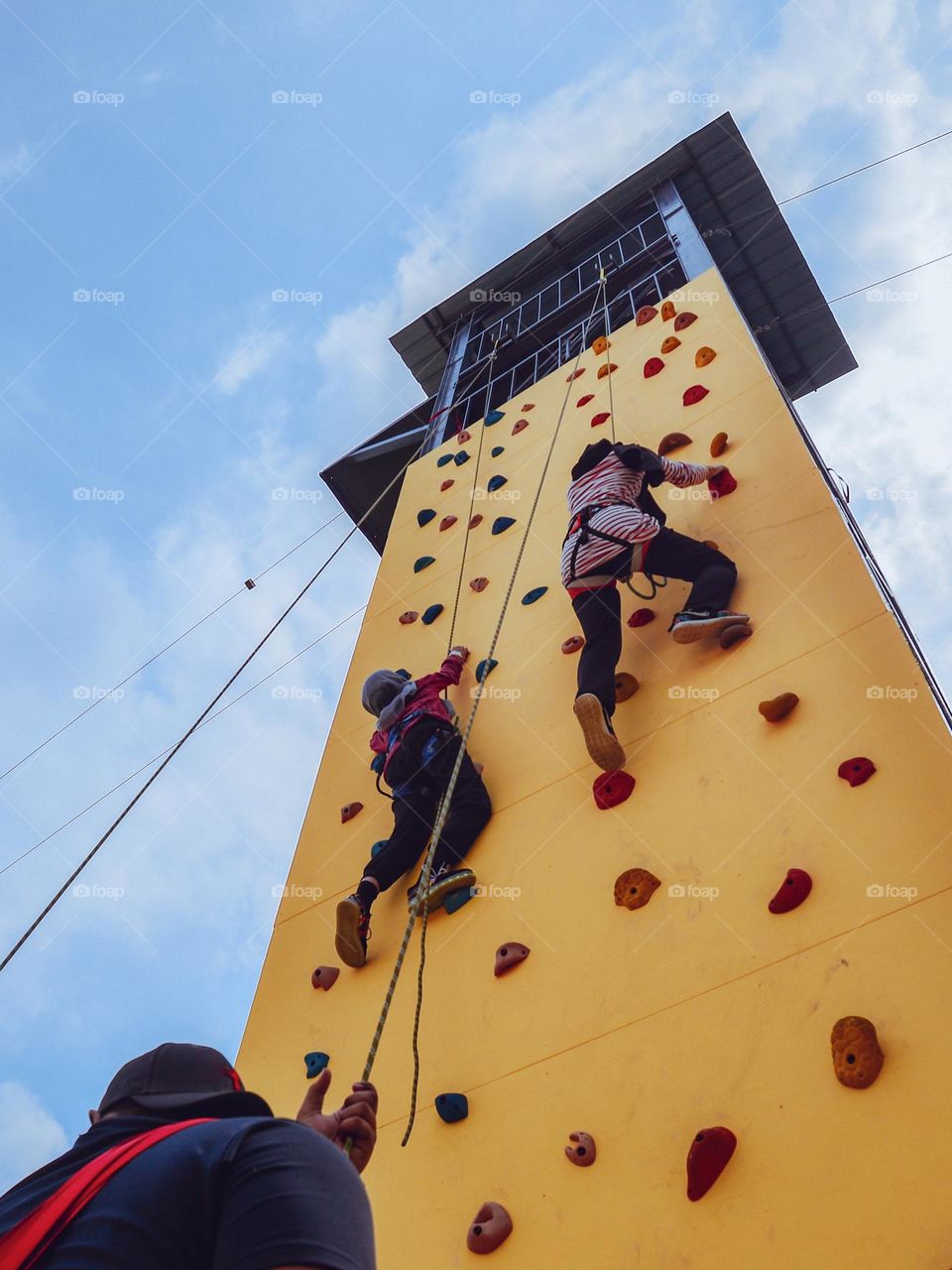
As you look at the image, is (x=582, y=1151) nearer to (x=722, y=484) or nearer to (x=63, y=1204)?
(x=63, y=1204)

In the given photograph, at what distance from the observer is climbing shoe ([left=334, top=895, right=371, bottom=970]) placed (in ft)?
9.25

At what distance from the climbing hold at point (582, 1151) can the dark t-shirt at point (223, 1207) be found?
1.11 m

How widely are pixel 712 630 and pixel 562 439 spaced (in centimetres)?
223

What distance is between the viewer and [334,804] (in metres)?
3.74

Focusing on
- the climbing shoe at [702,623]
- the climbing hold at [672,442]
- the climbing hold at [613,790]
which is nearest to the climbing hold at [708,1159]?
the climbing hold at [613,790]

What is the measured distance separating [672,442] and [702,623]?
1.41 metres

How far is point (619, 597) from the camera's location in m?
3.26

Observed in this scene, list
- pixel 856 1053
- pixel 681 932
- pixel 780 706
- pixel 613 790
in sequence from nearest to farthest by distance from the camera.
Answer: pixel 856 1053 → pixel 681 932 → pixel 780 706 → pixel 613 790

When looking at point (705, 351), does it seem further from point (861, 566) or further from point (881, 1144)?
point (881, 1144)

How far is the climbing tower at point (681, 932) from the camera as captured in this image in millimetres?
1737

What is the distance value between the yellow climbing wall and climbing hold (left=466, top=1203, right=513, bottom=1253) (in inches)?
0.9

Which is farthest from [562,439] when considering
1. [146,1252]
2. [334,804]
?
[146,1252]

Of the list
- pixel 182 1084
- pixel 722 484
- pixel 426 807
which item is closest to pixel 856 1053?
pixel 182 1084

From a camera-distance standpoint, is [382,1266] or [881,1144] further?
[382,1266]
